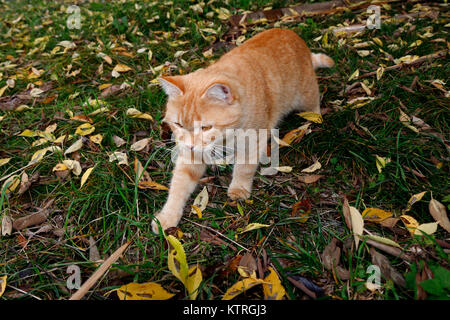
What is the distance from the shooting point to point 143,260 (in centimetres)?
161

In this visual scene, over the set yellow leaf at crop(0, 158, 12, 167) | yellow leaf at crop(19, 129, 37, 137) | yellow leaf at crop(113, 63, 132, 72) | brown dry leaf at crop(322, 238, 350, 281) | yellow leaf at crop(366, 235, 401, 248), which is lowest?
brown dry leaf at crop(322, 238, 350, 281)

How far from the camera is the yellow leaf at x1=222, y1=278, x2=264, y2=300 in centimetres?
135

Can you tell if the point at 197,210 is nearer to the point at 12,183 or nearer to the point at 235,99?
the point at 235,99

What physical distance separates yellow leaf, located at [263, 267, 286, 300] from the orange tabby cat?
0.65 meters

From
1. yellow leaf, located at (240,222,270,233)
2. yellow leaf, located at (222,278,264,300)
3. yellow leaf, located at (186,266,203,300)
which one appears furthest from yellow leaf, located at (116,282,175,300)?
yellow leaf, located at (240,222,270,233)

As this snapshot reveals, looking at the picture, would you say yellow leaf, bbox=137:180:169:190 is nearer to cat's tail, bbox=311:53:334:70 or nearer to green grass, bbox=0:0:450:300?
green grass, bbox=0:0:450:300

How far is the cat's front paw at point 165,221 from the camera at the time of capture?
1759 mm

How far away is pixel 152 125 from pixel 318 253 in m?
1.74

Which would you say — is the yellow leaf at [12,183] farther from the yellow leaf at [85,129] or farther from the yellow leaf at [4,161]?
the yellow leaf at [85,129]

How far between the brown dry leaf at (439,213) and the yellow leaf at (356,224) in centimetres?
43

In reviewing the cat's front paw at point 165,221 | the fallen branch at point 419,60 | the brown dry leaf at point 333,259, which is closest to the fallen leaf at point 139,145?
the cat's front paw at point 165,221

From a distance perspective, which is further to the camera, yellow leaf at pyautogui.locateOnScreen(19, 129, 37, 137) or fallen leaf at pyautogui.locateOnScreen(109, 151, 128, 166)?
yellow leaf at pyautogui.locateOnScreen(19, 129, 37, 137)

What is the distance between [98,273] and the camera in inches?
58.9

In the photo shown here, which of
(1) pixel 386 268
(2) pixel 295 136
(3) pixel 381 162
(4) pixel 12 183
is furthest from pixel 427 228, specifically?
(4) pixel 12 183
